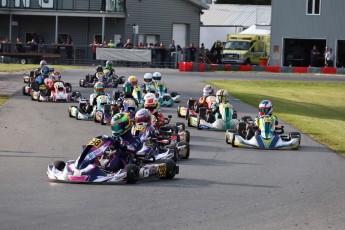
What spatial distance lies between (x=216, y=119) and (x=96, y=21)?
35534 mm

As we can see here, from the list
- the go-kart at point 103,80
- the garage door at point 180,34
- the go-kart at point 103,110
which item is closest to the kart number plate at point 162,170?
the go-kart at point 103,110

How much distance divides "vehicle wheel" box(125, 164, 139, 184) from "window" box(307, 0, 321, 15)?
4488cm

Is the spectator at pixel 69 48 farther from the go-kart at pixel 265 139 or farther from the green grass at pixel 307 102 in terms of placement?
the go-kart at pixel 265 139

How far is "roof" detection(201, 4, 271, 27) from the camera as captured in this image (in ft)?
241

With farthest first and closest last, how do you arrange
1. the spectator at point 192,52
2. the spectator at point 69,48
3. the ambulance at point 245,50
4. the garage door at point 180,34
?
the garage door at point 180,34 → the ambulance at point 245,50 → the spectator at point 192,52 → the spectator at point 69,48

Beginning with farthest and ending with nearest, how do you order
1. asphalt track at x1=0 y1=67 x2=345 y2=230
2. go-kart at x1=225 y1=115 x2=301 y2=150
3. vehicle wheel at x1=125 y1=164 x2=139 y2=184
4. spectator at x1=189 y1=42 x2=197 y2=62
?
1. spectator at x1=189 y1=42 x2=197 y2=62
2. go-kart at x1=225 y1=115 x2=301 y2=150
3. vehicle wheel at x1=125 y1=164 x2=139 y2=184
4. asphalt track at x1=0 y1=67 x2=345 y2=230

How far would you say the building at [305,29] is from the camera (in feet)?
185

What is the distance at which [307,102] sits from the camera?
3459 centimetres

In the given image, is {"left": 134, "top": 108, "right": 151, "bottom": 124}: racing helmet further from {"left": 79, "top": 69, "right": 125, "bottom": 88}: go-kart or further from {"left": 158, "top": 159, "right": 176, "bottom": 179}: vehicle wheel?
{"left": 79, "top": 69, "right": 125, "bottom": 88}: go-kart

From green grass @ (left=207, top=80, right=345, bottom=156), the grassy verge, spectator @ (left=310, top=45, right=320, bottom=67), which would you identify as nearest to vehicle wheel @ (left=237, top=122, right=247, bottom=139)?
green grass @ (left=207, top=80, right=345, bottom=156)

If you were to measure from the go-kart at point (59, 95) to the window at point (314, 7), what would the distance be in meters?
30.9

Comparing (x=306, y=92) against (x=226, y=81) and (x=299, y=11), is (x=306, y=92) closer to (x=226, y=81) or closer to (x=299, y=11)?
(x=226, y=81)

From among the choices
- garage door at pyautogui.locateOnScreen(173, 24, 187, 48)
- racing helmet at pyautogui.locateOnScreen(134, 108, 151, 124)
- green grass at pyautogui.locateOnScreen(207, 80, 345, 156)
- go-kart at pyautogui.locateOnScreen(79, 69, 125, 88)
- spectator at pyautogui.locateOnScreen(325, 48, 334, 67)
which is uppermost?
garage door at pyautogui.locateOnScreen(173, 24, 187, 48)

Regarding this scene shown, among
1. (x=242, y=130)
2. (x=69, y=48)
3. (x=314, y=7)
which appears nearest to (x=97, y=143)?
(x=242, y=130)
